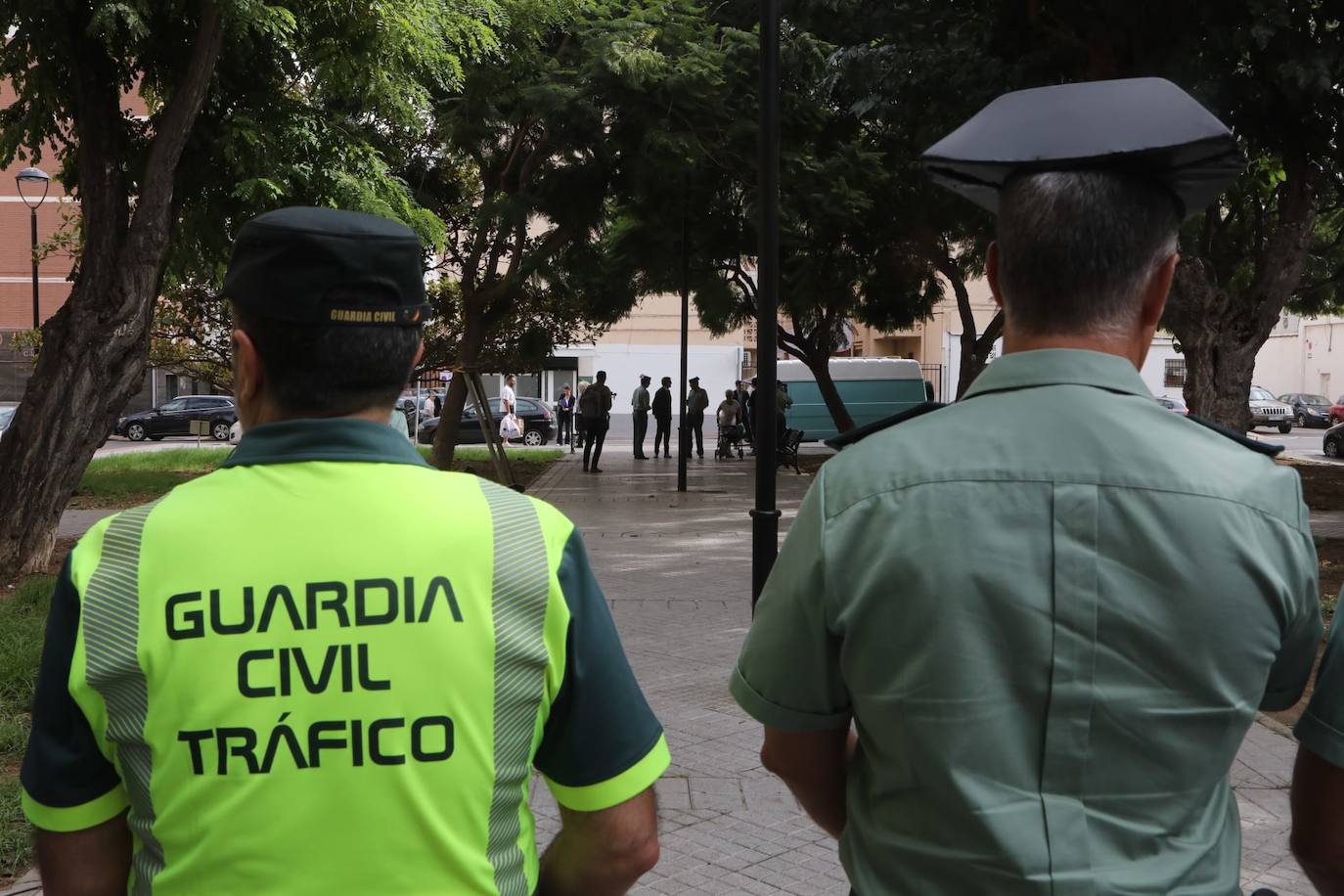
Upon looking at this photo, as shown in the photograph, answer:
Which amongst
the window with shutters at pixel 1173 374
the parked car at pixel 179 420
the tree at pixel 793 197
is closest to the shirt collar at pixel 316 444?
the tree at pixel 793 197

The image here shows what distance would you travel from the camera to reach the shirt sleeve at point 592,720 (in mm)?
1652

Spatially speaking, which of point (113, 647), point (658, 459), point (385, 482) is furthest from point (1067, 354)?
point (658, 459)

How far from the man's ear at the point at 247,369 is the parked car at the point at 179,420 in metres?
41.4

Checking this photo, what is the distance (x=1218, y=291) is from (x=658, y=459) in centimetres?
1669

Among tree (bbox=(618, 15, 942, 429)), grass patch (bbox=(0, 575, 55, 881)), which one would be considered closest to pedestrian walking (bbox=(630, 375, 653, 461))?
tree (bbox=(618, 15, 942, 429))

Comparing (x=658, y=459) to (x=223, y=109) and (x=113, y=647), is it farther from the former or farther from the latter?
(x=113, y=647)

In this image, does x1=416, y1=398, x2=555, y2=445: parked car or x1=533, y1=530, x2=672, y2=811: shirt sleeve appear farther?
x1=416, y1=398, x2=555, y2=445: parked car

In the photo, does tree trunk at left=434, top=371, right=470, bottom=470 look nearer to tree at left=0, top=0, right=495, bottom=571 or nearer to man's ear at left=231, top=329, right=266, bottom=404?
tree at left=0, top=0, right=495, bottom=571

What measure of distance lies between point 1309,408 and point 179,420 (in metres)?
38.9

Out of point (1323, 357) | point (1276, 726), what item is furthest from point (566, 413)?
point (1323, 357)

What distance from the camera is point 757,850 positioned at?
460cm

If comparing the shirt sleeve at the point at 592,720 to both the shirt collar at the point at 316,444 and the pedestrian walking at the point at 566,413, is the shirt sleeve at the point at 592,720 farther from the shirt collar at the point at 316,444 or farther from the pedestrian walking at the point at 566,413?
the pedestrian walking at the point at 566,413

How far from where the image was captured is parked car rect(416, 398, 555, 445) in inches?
1404

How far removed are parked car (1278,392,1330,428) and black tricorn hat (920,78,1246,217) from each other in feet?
163
